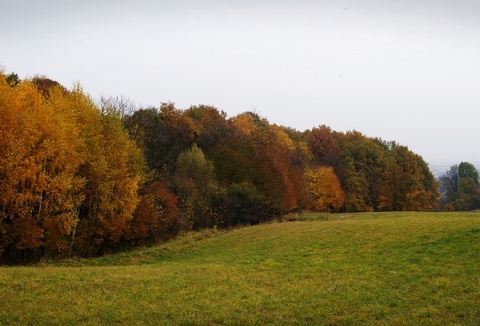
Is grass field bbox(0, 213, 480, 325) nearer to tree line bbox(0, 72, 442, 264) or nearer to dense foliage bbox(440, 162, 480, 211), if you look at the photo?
tree line bbox(0, 72, 442, 264)

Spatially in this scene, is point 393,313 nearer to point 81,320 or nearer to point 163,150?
point 81,320

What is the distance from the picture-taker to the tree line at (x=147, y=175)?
24.8 metres

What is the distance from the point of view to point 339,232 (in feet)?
99.4

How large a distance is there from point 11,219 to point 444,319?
25.3 meters

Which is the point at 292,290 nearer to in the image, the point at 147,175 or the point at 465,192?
the point at 147,175

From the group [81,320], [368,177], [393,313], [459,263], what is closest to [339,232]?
[459,263]

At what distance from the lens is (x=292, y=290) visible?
14.5 m

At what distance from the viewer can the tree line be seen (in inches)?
976

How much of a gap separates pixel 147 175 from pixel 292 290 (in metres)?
31.3

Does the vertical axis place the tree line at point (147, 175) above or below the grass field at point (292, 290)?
above

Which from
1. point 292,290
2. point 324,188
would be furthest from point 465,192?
point 292,290

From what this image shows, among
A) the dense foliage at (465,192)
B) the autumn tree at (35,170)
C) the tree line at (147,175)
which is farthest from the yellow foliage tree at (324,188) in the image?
the autumn tree at (35,170)

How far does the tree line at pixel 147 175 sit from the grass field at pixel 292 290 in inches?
366

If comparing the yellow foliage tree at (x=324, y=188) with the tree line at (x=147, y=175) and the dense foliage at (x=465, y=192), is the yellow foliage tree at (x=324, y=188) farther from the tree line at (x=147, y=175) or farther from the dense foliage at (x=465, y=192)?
the dense foliage at (x=465, y=192)
